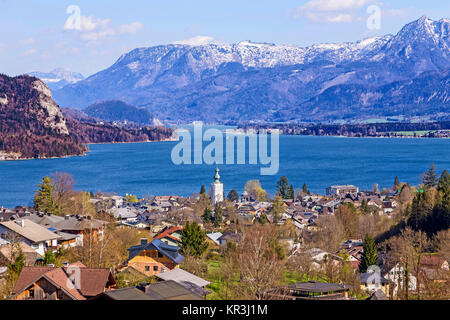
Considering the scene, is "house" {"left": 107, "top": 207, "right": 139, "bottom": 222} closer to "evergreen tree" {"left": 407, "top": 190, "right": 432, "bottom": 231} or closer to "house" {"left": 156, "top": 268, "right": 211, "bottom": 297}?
"evergreen tree" {"left": 407, "top": 190, "right": 432, "bottom": 231}

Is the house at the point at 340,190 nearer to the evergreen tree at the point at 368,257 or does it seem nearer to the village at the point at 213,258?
the village at the point at 213,258

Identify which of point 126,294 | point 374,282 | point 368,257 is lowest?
point 374,282

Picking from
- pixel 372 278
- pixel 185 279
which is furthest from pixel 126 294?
pixel 372 278

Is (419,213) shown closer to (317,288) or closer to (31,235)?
(317,288)

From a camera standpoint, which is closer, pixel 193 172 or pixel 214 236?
pixel 214 236

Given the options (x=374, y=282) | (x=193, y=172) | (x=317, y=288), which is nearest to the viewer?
(x=317, y=288)

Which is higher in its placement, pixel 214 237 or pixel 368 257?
pixel 368 257

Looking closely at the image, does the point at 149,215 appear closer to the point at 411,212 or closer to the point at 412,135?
the point at 411,212
